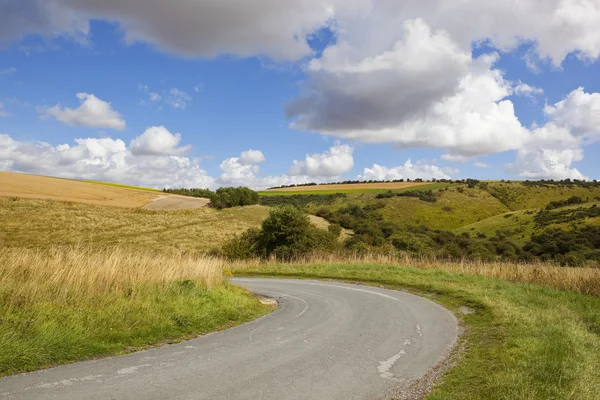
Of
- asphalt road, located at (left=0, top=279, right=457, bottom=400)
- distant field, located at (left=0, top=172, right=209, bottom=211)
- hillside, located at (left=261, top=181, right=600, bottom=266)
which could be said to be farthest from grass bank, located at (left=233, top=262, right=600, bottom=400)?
distant field, located at (left=0, top=172, right=209, bottom=211)

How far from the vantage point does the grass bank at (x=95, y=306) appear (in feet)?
25.6

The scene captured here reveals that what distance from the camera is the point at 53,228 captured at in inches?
2154

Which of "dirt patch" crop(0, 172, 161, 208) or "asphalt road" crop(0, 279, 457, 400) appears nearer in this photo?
"asphalt road" crop(0, 279, 457, 400)

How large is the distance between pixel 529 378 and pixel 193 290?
9.32 m

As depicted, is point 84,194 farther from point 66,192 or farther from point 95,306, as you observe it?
point 95,306

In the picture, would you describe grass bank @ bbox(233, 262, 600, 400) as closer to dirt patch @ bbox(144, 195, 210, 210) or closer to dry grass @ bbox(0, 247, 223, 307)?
dry grass @ bbox(0, 247, 223, 307)

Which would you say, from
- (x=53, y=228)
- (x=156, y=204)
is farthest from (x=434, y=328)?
(x=156, y=204)

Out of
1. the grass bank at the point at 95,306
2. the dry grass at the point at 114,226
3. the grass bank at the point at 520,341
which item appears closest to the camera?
the grass bank at the point at 520,341

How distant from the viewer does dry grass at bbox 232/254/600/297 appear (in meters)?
18.3

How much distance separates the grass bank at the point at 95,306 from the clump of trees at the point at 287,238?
85.6ft

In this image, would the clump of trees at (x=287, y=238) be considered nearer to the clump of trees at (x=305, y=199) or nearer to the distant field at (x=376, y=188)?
the clump of trees at (x=305, y=199)

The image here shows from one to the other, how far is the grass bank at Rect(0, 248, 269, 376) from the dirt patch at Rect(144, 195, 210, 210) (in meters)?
65.8

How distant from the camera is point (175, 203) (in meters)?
81.8

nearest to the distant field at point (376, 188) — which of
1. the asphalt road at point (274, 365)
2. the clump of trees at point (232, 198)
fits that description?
the clump of trees at point (232, 198)
